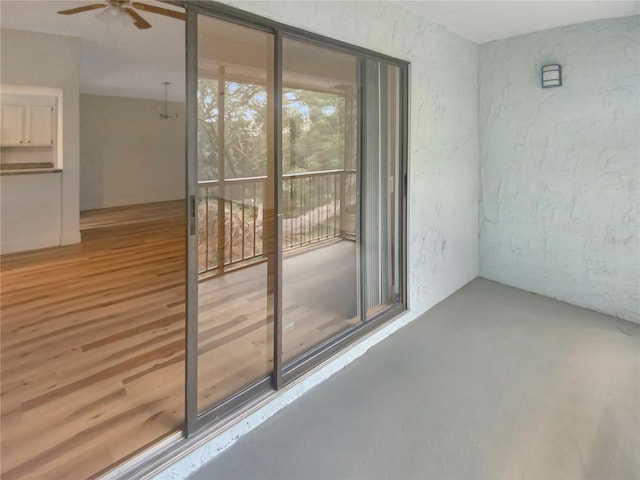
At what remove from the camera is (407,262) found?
10.1 ft

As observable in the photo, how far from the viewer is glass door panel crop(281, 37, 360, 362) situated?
220 cm

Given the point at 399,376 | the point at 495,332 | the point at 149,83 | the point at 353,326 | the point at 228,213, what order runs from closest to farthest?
the point at 228,213
the point at 399,376
the point at 353,326
the point at 495,332
the point at 149,83

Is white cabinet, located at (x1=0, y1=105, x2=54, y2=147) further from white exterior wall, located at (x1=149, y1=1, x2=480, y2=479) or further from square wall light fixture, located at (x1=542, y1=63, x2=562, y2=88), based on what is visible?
square wall light fixture, located at (x1=542, y1=63, x2=562, y2=88)

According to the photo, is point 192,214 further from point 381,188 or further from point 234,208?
point 381,188

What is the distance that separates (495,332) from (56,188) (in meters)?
5.23

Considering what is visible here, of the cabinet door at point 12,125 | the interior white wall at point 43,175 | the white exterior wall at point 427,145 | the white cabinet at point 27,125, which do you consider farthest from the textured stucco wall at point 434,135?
the cabinet door at point 12,125

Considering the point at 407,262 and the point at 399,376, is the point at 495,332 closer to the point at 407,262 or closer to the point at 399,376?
the point at 407,262

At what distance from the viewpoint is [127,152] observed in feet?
27.9

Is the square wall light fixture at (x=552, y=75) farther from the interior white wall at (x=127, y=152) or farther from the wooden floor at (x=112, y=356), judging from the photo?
the interior white wall at (x=127, y=152)

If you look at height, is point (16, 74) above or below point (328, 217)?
above

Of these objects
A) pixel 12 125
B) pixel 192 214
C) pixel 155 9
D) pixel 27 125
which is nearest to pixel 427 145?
pixel 192 214

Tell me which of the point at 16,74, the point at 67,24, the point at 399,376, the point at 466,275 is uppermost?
the point at 67,24

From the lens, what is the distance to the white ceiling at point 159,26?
2799 mm

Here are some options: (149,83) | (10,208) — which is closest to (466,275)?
(10,208)
